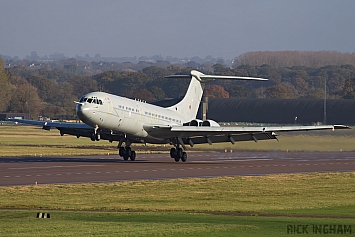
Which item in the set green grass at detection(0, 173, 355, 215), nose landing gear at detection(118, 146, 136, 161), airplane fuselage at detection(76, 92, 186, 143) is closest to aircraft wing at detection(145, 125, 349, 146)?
airplane fuselage at detection(76, 92, 186, 143)

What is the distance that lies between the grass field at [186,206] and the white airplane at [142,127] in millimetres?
9231

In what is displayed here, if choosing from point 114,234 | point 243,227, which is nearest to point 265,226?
point 243,227

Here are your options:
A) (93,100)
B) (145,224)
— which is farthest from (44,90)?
(145,224)

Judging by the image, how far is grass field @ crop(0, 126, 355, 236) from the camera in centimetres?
1905

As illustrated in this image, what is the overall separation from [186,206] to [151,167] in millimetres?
19510

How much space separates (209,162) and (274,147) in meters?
12.5

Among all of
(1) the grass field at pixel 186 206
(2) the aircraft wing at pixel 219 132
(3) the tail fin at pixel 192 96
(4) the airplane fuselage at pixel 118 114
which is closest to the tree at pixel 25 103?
(3) the tail fin at pixel 192 96

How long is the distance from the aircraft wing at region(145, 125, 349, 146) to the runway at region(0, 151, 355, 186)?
1.81 m

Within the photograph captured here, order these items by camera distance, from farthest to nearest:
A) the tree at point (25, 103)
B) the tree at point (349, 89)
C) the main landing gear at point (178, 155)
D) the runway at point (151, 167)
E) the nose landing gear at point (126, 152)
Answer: the tree at point (349, 89) → the tree at point (25, 103) → the main landing gear at point (178, 155) → the nose landing gear at point (126, 152) → the runway at point (151, 167)

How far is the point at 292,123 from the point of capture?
390 ft

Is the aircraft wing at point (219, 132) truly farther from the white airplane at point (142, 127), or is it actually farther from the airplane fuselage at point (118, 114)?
the airplane fuselage at point (118, 114)

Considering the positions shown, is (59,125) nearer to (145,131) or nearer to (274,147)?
(145,131)

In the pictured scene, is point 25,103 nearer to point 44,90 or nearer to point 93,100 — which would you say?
point 44,90

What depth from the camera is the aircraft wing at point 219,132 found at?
4756 cm
